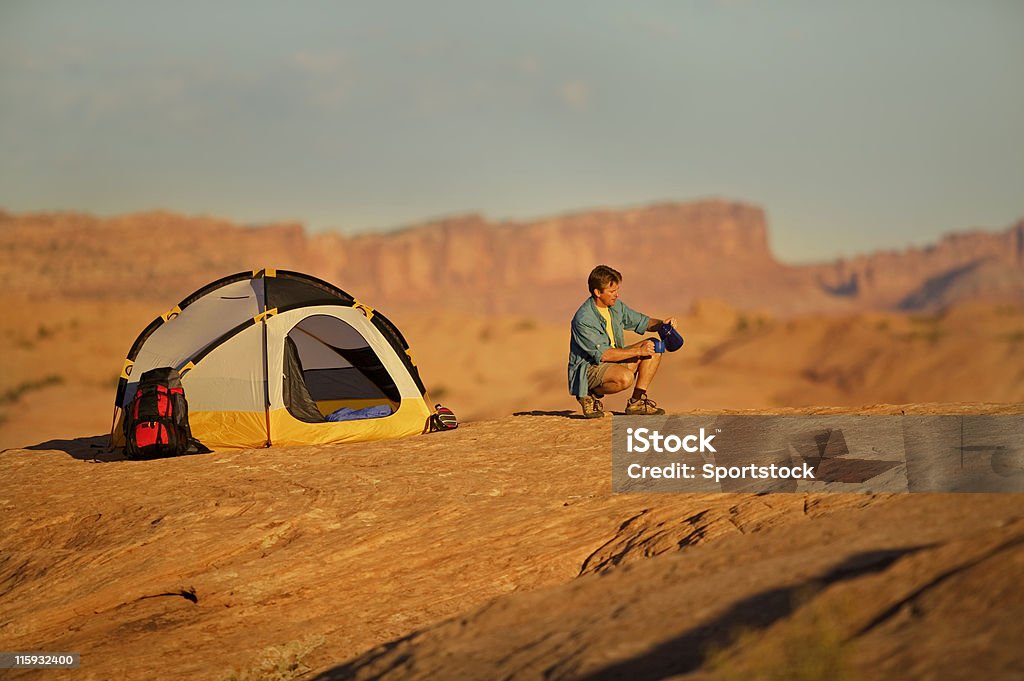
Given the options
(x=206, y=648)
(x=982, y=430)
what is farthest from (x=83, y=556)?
(x=982, y=430)

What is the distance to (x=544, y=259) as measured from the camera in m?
123

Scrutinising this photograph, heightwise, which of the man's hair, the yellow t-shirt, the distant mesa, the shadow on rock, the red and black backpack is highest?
the distant mesa

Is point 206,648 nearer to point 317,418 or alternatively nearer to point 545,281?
point 317,418

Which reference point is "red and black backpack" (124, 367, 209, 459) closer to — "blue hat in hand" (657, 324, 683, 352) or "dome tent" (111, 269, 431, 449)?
"dome tent" (111, 269, 431, 449)

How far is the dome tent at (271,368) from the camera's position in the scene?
11.3 meters

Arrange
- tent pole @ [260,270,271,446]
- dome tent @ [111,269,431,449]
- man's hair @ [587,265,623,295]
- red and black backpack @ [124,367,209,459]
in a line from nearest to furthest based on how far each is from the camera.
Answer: man's hair @ [587,265,623,295]
red and black backpack @ [124,367,209,459]
tent pole @ [260,270,271,446]
dome tent @ [111,269,431,449]

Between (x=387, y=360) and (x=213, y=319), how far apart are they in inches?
80.8

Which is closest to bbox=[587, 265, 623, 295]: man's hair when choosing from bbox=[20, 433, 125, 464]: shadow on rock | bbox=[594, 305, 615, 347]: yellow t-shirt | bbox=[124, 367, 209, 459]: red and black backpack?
bbox=[594, 305, 615, 347]: yellow t-shirt

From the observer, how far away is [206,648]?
7.18 m

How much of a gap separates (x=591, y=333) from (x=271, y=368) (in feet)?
11.5

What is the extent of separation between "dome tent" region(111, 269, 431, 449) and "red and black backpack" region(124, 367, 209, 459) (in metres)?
0.40

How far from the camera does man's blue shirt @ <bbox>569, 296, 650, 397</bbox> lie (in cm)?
1077

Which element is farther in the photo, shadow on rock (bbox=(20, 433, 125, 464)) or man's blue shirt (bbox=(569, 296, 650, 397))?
shadow on rock (bbox=(20, 433, 125, 464))

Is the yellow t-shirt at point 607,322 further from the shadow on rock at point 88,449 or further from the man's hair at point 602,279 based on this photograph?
the shadow on rock at point 88,449
